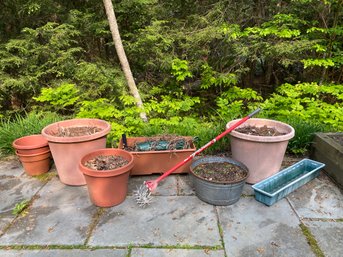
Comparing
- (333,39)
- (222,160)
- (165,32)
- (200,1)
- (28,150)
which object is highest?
(200,1)

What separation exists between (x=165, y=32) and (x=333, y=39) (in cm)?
266

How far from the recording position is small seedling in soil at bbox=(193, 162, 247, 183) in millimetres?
2312

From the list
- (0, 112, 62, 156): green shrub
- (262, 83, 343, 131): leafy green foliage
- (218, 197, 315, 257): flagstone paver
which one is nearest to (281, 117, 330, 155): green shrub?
(262, 83, 343, 131): leafy green foliage

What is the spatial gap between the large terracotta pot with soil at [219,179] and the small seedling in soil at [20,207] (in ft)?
4.81

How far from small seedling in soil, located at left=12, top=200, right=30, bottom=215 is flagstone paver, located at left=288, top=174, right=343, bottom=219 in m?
2.31

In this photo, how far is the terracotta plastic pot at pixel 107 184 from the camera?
2.15 meters

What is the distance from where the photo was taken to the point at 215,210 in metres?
2.24

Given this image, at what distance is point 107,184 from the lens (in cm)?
219

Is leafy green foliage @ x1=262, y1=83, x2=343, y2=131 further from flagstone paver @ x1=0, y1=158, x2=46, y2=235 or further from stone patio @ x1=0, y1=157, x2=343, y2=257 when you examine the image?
flagstone paver @ x1=0, y1=158, x2=46, y2=235

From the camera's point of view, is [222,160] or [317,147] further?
[317,147]

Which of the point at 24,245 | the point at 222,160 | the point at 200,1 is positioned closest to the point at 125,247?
the point at 24,245

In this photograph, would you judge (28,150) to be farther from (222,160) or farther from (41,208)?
(222,160)

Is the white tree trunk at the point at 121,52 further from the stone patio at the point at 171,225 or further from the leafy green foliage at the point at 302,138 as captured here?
the leafy green foliage at the point at 302,138

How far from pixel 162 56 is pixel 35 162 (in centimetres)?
225
